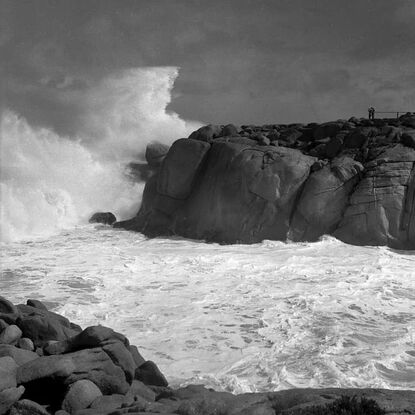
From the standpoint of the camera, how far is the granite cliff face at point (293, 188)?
65.7ft

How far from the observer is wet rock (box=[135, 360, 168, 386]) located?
7938mm

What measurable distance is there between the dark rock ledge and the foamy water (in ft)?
4.88

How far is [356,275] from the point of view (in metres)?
16.0

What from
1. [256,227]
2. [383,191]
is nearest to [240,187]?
[256,227]

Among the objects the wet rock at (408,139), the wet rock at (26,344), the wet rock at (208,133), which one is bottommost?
the wet rock at (26,344)

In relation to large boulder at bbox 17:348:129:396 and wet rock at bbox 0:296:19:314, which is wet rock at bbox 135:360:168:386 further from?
wet rock at bbox 0:296:19:314

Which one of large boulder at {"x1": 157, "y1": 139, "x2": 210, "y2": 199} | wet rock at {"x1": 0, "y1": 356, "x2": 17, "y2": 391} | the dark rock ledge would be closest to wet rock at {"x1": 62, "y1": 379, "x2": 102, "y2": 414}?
the dark rock ledge

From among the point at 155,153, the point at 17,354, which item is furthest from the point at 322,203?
the point at 17,354

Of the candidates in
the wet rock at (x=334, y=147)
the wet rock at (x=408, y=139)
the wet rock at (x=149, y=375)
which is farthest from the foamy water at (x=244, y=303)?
the wet rock at (x=334, y=147)

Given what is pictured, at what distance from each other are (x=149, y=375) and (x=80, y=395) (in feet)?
5.25

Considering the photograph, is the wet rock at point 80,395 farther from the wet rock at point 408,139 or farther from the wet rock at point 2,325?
the wet rock at point 408,139

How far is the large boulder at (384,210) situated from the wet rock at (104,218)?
11.8m

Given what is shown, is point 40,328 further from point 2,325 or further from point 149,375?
point 149,375

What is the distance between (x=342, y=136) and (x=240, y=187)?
5.45m
